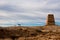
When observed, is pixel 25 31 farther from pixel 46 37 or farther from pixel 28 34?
pixel 46 37

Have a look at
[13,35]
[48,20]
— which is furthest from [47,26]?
[13,35]

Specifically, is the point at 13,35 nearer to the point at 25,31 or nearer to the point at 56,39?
the point at 25,31

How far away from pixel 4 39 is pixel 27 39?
4.84 metres

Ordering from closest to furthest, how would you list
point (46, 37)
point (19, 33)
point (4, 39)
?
point (46, 37), point (4, 39), point (19, 33)

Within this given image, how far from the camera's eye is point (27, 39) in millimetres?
26719

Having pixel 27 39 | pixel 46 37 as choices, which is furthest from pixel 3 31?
pixel 46 37

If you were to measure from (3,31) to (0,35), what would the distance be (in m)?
1.33

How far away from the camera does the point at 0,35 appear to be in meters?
30.2

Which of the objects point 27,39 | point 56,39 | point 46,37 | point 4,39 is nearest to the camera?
point 56,39

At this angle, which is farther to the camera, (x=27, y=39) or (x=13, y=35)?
(x=13, y=35)

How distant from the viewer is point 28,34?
1336 inches

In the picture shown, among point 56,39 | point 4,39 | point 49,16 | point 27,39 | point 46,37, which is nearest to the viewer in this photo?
point 56,39

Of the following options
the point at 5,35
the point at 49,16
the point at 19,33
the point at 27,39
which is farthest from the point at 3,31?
the point at 49,16

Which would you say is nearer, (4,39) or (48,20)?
(4,39)
